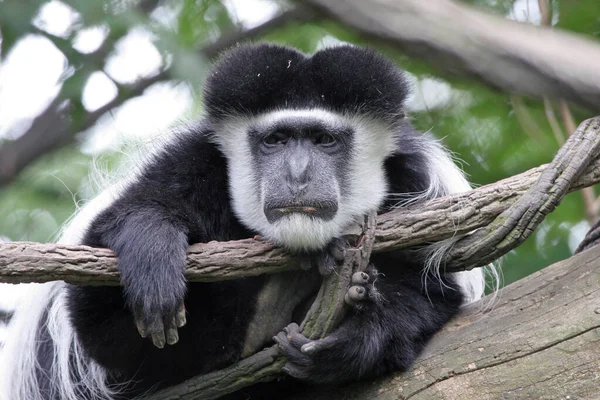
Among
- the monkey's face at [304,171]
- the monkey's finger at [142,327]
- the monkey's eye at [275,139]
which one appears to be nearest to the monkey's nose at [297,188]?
the monkey's face at [304,171]

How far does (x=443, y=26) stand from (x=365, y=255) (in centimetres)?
102

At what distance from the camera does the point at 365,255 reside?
6.63 feet

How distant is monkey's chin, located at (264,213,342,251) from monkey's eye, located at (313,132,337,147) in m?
0.31

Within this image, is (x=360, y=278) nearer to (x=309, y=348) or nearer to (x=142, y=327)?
(x=309, y=348)

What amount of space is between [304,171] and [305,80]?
350 millimetres

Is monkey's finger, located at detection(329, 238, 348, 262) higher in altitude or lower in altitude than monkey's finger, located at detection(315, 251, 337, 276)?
higher

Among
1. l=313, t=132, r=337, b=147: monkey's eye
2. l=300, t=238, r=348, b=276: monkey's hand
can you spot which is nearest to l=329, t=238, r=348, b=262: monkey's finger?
l=300, t=238, r=348, b=276: monkey's hand

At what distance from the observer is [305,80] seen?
2295 millimetres

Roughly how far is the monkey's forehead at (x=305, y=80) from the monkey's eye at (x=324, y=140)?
87 millimetres

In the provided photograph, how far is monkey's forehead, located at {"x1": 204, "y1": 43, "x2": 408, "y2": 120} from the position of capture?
7.43ft

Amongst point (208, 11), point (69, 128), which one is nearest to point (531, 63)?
point (208, 11)

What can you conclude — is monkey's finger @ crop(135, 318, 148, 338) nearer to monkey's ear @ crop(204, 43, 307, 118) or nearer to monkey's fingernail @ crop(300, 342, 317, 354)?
monkey's fingernail @ crop(300, 342, 317, 354)

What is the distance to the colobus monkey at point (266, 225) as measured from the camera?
2.03 m

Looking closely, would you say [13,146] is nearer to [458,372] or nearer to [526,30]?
[458,372]
